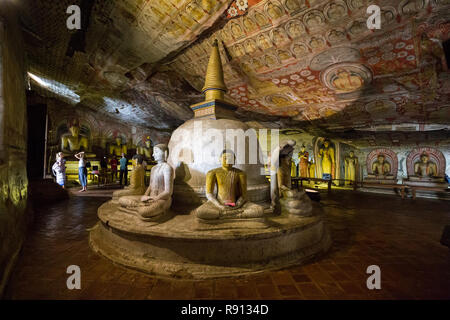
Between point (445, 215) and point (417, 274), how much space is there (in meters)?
5.25

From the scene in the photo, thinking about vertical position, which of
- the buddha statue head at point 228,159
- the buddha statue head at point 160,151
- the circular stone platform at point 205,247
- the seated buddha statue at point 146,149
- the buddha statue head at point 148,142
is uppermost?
the buddha statue head at point 148,142

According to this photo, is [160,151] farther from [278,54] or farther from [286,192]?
[278,54]

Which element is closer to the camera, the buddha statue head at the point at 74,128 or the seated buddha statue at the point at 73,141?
the seated buddha statue at the point at 73,141

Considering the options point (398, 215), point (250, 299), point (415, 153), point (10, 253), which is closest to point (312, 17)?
point (398, 215)

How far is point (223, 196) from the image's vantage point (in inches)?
129

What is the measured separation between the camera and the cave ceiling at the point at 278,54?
5391mm

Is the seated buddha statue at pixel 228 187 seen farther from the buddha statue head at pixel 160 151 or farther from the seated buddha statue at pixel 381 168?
the seated buddha statue at pixel 381 168

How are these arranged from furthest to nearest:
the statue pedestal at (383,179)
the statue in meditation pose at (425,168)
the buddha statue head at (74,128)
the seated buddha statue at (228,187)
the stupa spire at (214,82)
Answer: the buddha statue head at (74,128)
the statue pedestal at (383,179)
the statue in meditation pose at (425,168)
the stupa spire at (214,82)
the seated buddha statue at (228,187)

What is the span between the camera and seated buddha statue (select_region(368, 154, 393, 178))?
38.0ft

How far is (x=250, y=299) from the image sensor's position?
2.11 m

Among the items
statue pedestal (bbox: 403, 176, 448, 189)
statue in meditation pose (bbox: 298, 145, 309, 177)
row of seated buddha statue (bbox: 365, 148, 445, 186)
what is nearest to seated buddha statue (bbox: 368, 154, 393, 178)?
row of seated buddha statue (bbox: 365, 148, 445, 186)

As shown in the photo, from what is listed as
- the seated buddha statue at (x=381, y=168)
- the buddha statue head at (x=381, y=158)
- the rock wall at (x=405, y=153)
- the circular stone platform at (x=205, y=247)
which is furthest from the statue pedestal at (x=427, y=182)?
the circular stone platform at (x=205, y=247)

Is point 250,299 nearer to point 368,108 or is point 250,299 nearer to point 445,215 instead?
point 445,215

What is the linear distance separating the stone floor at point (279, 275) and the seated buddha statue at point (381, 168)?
8.89 m
